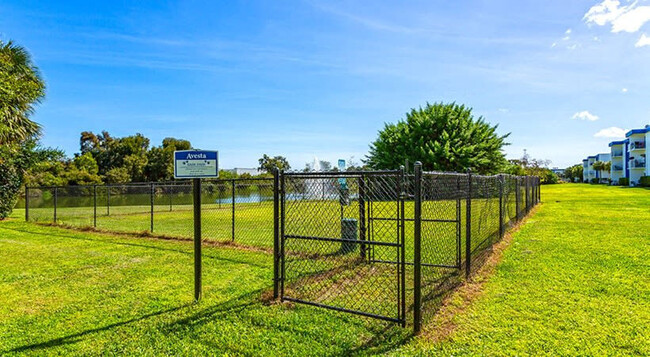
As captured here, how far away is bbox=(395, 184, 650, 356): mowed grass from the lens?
9.62 ft

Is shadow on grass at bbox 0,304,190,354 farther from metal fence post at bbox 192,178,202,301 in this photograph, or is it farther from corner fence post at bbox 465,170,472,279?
corner fence post at bbox 465,170,472,279

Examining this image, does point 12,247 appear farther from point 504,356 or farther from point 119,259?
point 504,356

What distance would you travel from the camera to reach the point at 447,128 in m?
25.1

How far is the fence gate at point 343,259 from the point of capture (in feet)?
11.6

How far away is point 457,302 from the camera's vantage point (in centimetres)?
398

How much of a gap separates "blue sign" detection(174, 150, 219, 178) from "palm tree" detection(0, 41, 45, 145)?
10800mm

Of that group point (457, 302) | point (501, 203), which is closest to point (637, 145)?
point (501, 203)

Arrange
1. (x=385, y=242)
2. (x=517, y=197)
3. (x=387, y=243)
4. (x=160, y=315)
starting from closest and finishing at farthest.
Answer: (x=387, y=243) < (x=385, y=242) < (x=160, y=315) < (x=517, y=197)

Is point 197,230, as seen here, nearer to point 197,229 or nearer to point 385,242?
point 197,229

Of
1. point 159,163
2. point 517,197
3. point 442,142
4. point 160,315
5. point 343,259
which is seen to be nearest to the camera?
point 160,315

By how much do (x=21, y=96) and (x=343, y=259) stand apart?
13.9 metres

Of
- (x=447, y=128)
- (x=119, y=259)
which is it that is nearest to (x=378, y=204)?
(x=119, y=259)

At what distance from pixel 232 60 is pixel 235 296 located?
32.8ft

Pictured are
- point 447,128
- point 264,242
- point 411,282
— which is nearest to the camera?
point 411,282
